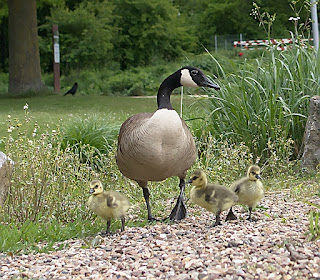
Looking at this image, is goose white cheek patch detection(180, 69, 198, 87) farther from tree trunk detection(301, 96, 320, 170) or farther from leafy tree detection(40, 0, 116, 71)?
leafy tree detection(40, 0, 116, 71)

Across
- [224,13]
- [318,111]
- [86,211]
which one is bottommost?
[86,211]

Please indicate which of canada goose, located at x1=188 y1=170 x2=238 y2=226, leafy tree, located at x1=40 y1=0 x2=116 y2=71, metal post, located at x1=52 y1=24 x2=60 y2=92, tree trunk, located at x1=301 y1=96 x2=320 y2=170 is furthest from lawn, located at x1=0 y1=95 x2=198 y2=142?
leafy tree, located at x1=40 y1=0 x2=116 y2=71

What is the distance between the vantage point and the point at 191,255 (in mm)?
3816

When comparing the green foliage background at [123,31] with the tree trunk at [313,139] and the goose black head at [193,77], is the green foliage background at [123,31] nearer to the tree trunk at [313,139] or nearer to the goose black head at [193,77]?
the tree trunk at [313,139]

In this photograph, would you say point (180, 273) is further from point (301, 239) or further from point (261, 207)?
point (261, 207)

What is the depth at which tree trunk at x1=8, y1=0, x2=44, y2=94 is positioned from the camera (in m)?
19.0

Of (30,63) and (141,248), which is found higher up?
(30,63)

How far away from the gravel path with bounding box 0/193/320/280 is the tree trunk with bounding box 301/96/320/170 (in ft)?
8.35

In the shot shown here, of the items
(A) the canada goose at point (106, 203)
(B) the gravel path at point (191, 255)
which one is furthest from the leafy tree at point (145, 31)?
(B) the gravel path at point (191, 255)

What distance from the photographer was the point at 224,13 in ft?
131

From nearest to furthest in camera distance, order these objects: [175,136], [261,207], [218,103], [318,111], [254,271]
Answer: [254,271] < [175,136] < [261,207] < [318,111] < [218,103]

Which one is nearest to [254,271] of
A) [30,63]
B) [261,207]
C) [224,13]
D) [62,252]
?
[62,252]

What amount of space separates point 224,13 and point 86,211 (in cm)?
3613

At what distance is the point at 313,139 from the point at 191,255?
4046 millimetres
